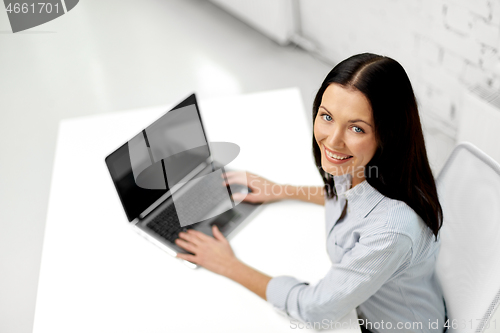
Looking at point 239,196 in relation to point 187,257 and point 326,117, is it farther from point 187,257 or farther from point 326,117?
point 326,117

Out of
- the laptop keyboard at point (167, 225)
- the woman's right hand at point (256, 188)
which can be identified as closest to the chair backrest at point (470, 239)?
the woman's right hand at point (256, 188)

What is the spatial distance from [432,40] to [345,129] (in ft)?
4.83

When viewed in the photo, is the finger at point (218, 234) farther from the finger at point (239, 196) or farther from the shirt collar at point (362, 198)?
the shirt collar at point (362, 198)

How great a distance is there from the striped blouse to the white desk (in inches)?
Result: 2.8

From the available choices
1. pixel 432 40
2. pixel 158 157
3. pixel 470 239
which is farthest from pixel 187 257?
pixel 432 40

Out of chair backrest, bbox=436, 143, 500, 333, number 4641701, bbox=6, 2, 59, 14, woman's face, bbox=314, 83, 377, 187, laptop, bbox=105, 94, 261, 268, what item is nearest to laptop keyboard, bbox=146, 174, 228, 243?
laptop, bbox=105, 94, 261, 268

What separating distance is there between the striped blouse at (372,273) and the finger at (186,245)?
24 cm

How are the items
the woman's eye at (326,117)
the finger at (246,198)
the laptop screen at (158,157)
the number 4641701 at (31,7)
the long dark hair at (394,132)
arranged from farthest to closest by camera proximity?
1. the number 4641701 at (31,7)
2. the finger at (246,198)
3. the laptop screen at (158,157)
4. the woman's eye at (326,117)
5. the long dark hair at (394,132)


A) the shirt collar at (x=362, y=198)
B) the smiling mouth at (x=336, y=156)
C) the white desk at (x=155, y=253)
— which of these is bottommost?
the white desk at (x=155, y=253)

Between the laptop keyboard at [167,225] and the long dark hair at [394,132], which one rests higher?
the long dark hair at [394,132]

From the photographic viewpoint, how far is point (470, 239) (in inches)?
45.2

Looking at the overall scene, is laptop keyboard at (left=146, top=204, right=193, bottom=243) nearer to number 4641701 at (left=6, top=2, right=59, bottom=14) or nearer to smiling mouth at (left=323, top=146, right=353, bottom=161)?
smiling mouth at (left=323, top=146, right=353, bottom=161)

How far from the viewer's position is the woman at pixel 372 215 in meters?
0.97

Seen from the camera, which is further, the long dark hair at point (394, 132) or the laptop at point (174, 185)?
the laptop at point (174, 185)
